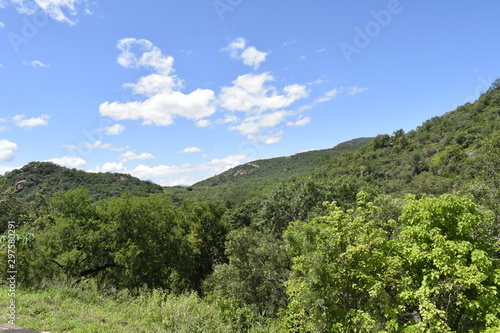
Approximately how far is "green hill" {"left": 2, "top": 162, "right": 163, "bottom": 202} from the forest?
49.0 m

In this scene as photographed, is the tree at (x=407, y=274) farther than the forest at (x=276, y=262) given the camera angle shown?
No

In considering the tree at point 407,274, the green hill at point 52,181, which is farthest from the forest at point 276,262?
the green hill at point 52,181

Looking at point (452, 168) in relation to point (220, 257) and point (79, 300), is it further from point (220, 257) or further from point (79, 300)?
point (79, 300)

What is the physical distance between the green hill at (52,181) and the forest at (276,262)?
49.0 m

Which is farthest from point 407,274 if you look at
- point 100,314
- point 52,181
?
point 52,181

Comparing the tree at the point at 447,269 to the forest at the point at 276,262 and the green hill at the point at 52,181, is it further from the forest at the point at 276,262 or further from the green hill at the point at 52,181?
the green hill at the point at 52,181

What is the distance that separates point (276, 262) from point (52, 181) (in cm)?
8519

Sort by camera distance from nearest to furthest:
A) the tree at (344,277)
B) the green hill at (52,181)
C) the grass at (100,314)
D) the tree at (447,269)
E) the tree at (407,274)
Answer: the grass at (100,314), the tree at (447,269), the tree at (407,274), the tree at (344,277), the green hill at (52,181)

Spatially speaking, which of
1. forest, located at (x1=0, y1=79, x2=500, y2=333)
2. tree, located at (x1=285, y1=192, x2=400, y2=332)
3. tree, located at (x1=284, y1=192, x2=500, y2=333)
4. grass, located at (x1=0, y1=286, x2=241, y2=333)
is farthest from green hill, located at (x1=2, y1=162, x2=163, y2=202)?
tree, located at (x1=284, y1=192, x2=500, y2=333)

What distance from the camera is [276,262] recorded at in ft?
54.6

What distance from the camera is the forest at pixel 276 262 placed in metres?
7.87

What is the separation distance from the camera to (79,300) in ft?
28.4

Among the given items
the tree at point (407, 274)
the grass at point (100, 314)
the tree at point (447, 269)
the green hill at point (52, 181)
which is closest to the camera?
the grass at point (100, 314)

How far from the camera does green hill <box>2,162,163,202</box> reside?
224 feet
